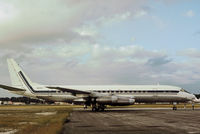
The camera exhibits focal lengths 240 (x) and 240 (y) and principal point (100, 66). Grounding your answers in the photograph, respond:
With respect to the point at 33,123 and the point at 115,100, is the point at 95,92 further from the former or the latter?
the point at 33,123

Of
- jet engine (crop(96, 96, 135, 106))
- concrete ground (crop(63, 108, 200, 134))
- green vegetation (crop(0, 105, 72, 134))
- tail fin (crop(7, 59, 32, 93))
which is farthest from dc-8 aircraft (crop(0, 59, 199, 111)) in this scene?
concrete ground (crop(63, 108, 200, 134))

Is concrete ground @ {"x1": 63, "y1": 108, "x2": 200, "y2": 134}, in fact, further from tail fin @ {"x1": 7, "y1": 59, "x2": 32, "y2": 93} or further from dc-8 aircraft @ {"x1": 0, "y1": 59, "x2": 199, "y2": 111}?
tail fin @ {"x1": 7, "y1": 59, "x2": 32, "y2": 93}

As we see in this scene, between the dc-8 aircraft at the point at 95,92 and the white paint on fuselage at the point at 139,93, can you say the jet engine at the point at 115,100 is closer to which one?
the dc-8 aircraft at the point at 95,92

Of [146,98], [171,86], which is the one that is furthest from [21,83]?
[171,86]

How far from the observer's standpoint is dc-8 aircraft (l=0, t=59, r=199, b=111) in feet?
125

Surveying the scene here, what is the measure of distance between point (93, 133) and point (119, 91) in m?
28.0

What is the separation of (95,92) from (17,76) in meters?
15.2

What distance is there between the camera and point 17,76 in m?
43.5

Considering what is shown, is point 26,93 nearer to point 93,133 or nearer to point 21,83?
point 21,83

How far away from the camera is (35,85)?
42.8 meters

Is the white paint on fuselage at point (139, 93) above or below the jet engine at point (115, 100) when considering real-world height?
above

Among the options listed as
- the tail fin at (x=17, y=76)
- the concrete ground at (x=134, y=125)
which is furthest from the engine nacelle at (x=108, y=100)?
the tail fin at (x=17, y=76)

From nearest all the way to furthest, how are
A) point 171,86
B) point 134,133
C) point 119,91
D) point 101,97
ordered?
point 134,133 < point 101,97 < point 119,91 < point 171,86

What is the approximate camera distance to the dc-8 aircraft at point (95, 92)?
38.0m
